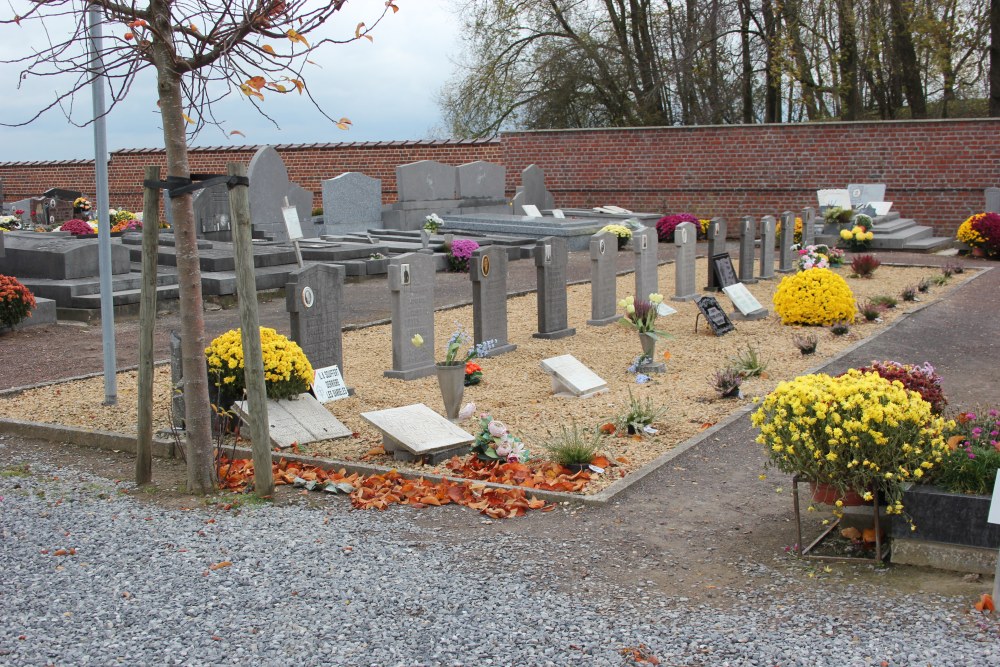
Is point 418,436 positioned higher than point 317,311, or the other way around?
point 317,311

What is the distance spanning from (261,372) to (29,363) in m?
5.71

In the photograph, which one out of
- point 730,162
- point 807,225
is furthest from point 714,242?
point 730,162

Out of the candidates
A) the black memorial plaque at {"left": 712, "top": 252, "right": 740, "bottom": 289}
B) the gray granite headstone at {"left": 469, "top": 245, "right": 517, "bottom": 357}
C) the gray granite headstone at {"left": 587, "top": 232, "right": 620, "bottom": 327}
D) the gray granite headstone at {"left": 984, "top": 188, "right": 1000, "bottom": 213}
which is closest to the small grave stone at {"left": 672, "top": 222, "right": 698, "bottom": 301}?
the black memorial plaque at {"left": 712, "top": 252, "right": 740, "bottom": 289}

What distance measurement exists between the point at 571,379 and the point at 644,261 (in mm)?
4932

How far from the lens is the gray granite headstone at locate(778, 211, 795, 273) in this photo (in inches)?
683

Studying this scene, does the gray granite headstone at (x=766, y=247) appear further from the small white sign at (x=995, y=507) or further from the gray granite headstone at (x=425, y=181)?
the small white sign at (x=995, y=507)

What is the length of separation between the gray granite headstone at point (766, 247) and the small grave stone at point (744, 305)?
3.66 meters

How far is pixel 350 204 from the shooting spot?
22234 millimetres

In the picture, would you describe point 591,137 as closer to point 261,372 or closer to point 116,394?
point 116,394

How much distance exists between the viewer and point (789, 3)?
2831cm

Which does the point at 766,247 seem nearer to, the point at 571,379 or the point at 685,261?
the point at 685,261

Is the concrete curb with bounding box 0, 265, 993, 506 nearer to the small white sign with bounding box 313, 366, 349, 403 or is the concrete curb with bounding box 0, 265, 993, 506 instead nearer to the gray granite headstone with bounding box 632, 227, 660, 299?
the small white sign with bounding box 313, 366, 349, 403

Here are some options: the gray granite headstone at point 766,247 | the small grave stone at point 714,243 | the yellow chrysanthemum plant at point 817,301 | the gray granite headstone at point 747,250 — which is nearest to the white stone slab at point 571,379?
the yellow chrysanthemum plant at point 817,301

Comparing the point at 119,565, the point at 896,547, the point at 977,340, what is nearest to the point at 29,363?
the point at 119,565
